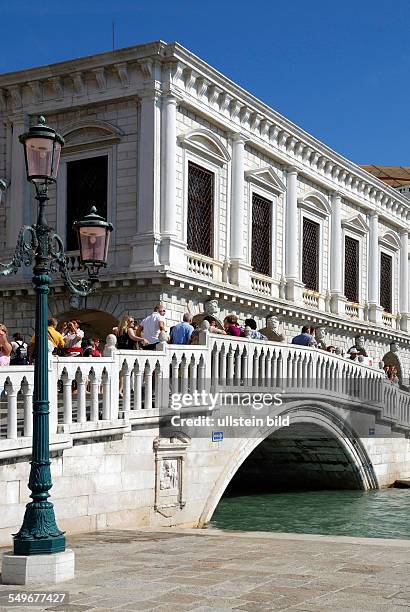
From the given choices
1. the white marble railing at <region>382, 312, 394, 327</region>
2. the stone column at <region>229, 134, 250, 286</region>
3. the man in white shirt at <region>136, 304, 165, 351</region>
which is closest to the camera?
the man in white shirt at <region>136, 304, 165, 351</region>

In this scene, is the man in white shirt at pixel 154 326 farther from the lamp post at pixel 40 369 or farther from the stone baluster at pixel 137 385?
the lamp post at pixel 40 369

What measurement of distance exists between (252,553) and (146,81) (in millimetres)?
13723

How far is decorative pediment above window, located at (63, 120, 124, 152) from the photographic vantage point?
2129 cm

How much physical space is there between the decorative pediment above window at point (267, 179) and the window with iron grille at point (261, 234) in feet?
1.20

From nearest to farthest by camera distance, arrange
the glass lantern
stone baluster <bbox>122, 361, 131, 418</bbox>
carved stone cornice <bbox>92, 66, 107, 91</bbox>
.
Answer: the glass lantern, stone baluster <bbox>122, 361, 131, 418</bbox>, carved stone cornice <bbox>92, 66, 107, 91</bbox>

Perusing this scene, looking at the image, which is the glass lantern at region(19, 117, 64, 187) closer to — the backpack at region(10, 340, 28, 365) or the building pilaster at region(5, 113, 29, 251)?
the backpack at region(10, 340, 28, 365)

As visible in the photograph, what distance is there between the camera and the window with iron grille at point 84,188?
851 inches

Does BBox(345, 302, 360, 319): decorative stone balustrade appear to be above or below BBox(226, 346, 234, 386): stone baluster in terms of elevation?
above

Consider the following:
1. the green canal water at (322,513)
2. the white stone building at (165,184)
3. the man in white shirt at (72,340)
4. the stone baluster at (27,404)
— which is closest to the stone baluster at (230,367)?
the green canal water at (322,513)

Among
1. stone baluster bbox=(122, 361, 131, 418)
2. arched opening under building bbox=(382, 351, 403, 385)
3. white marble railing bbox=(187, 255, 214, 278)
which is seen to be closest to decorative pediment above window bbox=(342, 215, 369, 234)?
arched opening under building bbox=(382, 351, 403, 385)

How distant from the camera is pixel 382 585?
24.6 ft

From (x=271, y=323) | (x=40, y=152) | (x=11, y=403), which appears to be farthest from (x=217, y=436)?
(x=271, y=323)

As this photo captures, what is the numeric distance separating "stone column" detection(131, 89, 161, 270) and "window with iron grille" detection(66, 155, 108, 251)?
1223 millimetres

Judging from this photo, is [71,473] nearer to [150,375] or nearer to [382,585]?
[150,375]
